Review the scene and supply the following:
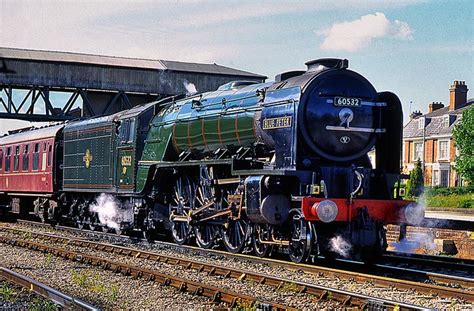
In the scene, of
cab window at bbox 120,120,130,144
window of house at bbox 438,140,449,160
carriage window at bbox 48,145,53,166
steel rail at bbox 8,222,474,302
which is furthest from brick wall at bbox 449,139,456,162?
steel rail at bbox 8,222,474,302

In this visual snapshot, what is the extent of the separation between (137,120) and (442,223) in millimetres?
8695

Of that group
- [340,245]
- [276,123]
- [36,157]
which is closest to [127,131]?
[276,123]

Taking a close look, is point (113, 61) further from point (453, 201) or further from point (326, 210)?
point (326, 210)

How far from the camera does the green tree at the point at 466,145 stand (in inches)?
2078

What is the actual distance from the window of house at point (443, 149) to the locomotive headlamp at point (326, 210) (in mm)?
52215

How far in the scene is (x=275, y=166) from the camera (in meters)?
13.4

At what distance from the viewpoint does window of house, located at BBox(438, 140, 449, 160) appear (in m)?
62.1

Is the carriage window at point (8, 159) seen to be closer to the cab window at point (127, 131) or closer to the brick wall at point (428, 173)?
the cab window at point (127, 131)

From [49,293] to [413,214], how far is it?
276 inches

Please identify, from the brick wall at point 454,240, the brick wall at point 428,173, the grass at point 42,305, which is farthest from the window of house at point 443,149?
the grass at point 42,305

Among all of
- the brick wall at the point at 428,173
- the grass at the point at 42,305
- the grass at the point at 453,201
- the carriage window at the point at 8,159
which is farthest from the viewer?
the brick wall at the point at 428,173

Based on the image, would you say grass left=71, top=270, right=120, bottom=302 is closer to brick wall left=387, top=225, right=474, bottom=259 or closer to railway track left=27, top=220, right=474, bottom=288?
railway track left=27, top=220, right=474, bottom=288

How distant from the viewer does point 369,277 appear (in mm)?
10953

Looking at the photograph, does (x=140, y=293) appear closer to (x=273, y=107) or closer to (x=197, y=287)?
(x=197, y=287)
